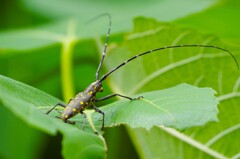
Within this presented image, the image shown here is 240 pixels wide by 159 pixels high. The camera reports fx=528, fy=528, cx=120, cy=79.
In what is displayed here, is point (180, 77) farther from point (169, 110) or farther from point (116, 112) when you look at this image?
point (169, 110)

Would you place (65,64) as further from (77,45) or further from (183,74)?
(183,74)

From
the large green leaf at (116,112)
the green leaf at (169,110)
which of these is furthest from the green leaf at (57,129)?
the green leaf at (169,110)

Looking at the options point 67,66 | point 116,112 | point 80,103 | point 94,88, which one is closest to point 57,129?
point 116,112

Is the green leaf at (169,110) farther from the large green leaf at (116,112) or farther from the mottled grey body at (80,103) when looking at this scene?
the mottled grey body at (80,103)

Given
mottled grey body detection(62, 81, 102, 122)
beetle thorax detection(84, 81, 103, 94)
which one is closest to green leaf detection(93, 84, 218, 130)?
mottled grey body detection(62, 81, 102, 122)

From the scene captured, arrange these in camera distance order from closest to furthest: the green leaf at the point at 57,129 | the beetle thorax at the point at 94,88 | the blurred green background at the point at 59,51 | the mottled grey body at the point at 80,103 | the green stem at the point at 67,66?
the green leaf at the point at 57,129
the mottled grey body at the point at 80,103
the beetle thorax at the point at 94,88
the green stem at the point at 67,66
the blurred green background at the point at 59,51

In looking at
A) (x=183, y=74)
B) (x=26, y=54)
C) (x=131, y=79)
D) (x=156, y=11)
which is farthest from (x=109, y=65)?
(x=156, y=11)

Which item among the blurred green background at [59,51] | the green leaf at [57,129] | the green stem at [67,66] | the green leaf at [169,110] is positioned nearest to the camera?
the green leaf at [57,129]
